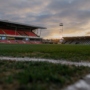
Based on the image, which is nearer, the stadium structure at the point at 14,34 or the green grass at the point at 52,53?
the green grass at the point at 52,53

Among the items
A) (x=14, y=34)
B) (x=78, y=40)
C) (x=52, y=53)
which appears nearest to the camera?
(x=52, y=53)

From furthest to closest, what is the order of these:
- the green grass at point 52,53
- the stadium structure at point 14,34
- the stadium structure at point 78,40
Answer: the stadium structure at point 78,40 → the stadium structure at point 14,34 → the green grass at point 52,53

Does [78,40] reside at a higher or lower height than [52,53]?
lower

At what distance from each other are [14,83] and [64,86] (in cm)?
106

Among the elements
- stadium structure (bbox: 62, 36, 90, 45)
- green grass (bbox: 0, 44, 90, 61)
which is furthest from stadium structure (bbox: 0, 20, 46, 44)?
green grass (bbox: 0, 44, 90, 61)

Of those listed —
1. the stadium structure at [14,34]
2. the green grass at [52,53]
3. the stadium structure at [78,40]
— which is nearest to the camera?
the green grass at [52,53]

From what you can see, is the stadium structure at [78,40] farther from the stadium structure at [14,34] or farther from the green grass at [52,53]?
the green grass at [52,53]

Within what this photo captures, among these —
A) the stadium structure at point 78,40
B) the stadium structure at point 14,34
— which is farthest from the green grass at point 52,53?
the stadium structure at point 78,40

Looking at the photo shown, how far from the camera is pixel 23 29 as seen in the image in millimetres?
78812

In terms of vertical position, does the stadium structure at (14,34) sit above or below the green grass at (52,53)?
above

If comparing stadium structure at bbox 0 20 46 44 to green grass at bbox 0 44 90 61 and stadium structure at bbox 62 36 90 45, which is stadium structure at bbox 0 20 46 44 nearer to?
stadium structure at bbox 62 36 90 45

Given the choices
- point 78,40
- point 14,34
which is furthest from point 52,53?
point 78,40

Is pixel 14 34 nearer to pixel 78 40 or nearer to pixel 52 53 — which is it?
pixel 78 40

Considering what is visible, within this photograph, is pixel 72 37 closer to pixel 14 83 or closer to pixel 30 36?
pixel 30 36
